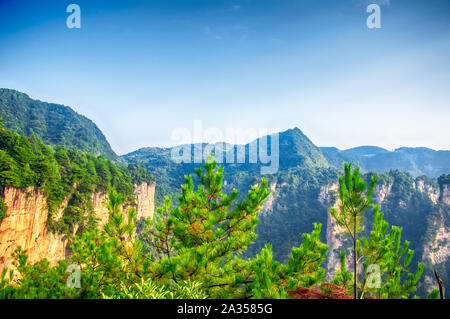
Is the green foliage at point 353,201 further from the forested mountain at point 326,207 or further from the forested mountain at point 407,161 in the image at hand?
the forested mountain at point 407,161

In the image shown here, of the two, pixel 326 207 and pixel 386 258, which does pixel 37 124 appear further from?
pixel 386 258

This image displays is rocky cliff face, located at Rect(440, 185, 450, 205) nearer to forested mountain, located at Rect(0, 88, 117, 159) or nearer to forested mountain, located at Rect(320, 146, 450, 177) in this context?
forested mountain, located at Rect(320, 146, 450, 177)

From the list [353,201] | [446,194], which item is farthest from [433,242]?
[353,201]

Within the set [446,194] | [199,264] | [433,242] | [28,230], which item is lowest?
[433,242]

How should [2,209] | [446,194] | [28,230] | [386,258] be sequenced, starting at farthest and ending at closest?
1. [446,194]
2. [28,230]
3. [2,209]
4. [386,258]

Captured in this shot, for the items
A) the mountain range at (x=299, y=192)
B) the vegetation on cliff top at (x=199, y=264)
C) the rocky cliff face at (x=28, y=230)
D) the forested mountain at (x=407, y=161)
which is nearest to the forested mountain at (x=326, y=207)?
the mountain range at (x=299, y=192)

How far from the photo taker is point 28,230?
16156 mm

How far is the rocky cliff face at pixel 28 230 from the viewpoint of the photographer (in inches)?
556

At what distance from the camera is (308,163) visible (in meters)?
113

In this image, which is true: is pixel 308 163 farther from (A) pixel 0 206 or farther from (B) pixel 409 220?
(A) pixel 0 206

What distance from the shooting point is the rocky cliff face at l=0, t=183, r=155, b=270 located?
14.1 m

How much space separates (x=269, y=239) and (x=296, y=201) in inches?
761

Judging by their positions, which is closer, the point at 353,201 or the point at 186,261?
the point at 353,201

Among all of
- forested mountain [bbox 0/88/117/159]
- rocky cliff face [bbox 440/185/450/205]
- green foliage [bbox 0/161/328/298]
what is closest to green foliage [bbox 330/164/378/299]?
green foliage [bbox 0/161/328/298]
